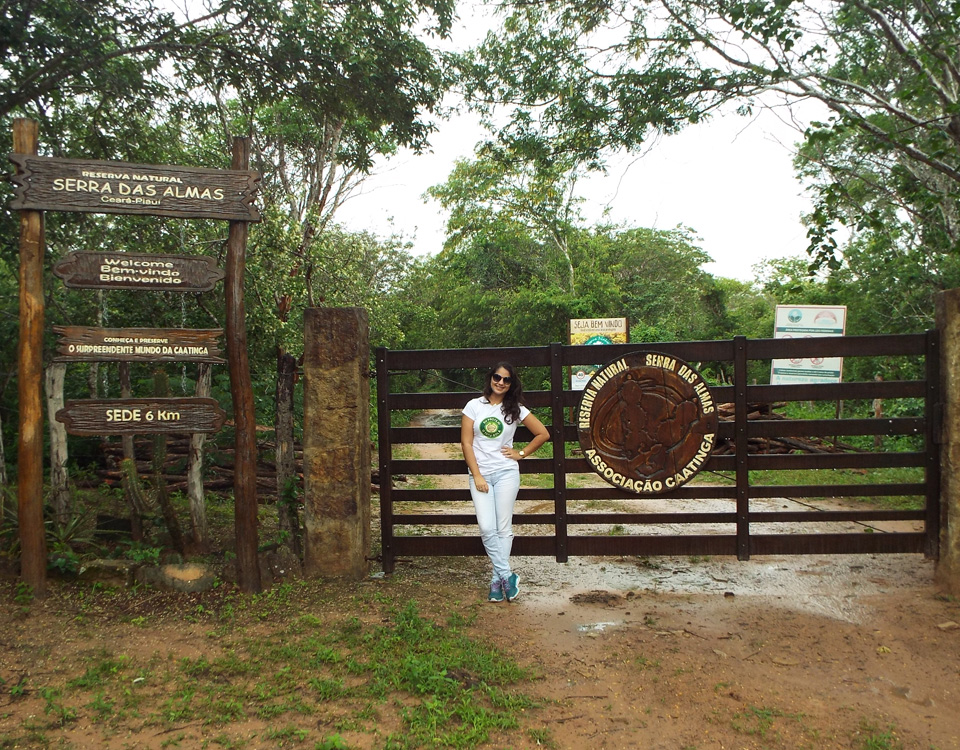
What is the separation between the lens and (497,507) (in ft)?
17.4

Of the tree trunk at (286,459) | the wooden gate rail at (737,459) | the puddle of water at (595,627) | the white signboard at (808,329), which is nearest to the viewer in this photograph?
the puddle of water at (595,627)

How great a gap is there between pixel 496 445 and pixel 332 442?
132 centimetres

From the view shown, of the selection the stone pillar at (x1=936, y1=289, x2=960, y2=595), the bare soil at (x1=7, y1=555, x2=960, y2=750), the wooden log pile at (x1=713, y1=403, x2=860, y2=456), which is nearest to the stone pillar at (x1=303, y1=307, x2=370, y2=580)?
the bare soil at (x1=7, y1=555, x2=960, y2=750)

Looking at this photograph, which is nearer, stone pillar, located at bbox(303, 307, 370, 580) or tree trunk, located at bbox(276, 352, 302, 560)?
stone pillar, located at bbox(303, 307, 370, 580)

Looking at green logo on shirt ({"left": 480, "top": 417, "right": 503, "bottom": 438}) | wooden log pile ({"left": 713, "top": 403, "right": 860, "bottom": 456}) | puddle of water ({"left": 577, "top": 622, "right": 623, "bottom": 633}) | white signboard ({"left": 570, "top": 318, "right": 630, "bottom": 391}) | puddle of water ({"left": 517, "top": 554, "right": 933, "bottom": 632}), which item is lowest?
puddle of water ({"left": 517, "top": 554, "right": 933, "bottom": 632})

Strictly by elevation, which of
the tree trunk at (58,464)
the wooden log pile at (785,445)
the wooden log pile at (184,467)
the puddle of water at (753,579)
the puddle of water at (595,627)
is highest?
the tree trunk at (58,464)

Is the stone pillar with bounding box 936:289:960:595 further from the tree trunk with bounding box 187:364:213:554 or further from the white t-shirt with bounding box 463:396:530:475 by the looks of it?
the tree trunk with bounding box 187:364:213:554

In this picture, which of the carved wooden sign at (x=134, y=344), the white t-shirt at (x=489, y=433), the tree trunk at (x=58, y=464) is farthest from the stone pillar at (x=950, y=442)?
the tree trunk at (x=58, y=464)

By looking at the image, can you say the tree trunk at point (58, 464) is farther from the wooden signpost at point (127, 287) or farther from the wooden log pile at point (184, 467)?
the wooden log pile at point (184, 467)

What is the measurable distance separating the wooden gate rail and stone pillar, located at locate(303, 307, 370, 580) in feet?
1.00

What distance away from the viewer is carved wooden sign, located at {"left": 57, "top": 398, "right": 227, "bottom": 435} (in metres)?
5.16

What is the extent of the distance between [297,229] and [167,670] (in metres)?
8.43

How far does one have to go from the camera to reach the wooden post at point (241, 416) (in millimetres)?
5375

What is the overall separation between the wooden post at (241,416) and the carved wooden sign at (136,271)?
0.59 feet
